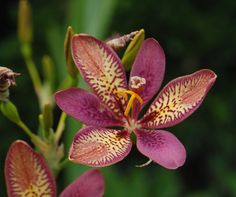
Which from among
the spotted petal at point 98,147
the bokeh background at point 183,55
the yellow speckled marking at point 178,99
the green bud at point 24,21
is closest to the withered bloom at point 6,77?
the spotted petal at point 98,147

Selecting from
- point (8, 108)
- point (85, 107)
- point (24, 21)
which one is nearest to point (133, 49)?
point (85, 107)

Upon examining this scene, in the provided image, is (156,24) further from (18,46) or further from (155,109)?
(155,109)

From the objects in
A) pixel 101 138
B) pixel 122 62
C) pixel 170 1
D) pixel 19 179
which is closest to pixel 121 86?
pixel 122 62

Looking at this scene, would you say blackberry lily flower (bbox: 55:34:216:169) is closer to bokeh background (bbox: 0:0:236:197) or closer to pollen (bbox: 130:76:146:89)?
pollen (bbox: 130:76:146:89)

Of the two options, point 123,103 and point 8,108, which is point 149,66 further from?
point 8,108

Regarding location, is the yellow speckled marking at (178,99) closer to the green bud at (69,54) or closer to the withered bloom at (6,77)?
the green bud at (69,54)

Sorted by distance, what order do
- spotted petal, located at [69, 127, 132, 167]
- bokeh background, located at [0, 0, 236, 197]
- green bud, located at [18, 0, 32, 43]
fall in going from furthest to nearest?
bokeh background, located at [0, 0, 236, 197] → green bud, located at [18, 0, 32, 43] → spotted petal, located at [69, 127, 132, 167]

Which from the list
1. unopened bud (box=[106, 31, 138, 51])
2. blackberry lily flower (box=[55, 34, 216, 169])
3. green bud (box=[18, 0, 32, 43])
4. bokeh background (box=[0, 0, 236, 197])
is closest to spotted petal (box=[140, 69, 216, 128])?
blackberry lily flower (box=[55, 34, 216, 169])
